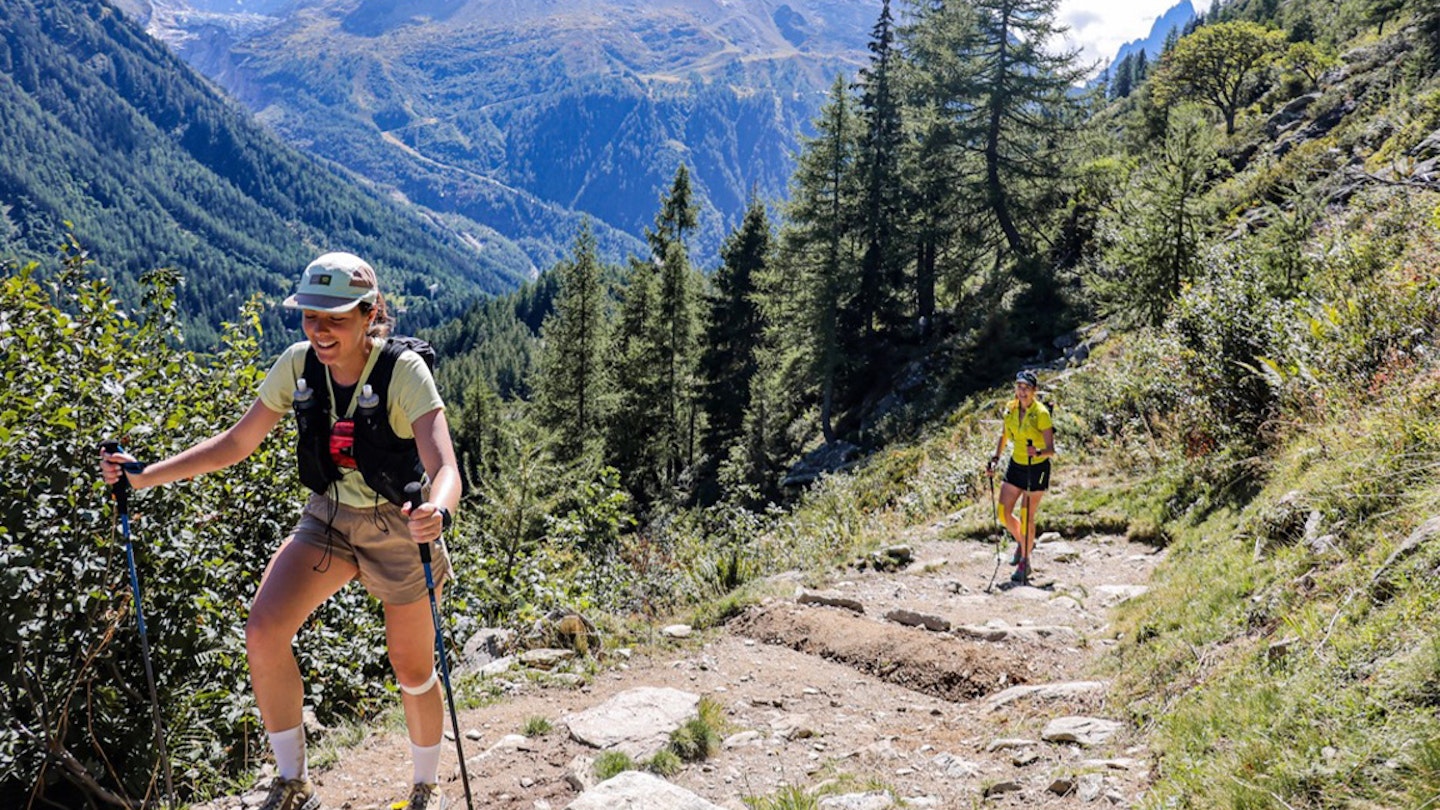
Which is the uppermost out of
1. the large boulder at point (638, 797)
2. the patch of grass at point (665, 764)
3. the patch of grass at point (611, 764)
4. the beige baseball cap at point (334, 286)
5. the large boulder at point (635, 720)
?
the beige baseball cap at point (334, 286)

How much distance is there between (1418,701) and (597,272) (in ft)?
105

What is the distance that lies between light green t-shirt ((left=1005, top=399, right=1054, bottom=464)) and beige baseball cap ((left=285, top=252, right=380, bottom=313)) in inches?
310

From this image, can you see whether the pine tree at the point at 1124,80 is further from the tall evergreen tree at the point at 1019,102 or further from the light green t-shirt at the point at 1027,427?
the light green t-shirt at the point at 1027,427

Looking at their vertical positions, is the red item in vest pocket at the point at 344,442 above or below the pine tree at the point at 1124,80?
below

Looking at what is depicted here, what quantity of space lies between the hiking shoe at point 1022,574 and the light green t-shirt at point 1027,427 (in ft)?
3.78

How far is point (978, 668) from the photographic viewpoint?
246 inches

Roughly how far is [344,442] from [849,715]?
3.82 metres

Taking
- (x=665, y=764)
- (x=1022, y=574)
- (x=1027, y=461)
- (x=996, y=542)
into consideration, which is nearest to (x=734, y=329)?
(x=996, y=542)

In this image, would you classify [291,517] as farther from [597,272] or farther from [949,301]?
[949,301]

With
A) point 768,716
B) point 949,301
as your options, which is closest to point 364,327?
point 768,716

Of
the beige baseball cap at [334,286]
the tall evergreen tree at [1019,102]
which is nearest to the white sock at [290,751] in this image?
the beige baseball cap at [334,286]

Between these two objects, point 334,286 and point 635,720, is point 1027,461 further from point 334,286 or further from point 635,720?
point 334,286

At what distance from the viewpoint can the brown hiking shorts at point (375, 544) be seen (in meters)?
3.77

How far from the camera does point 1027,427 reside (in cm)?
961
